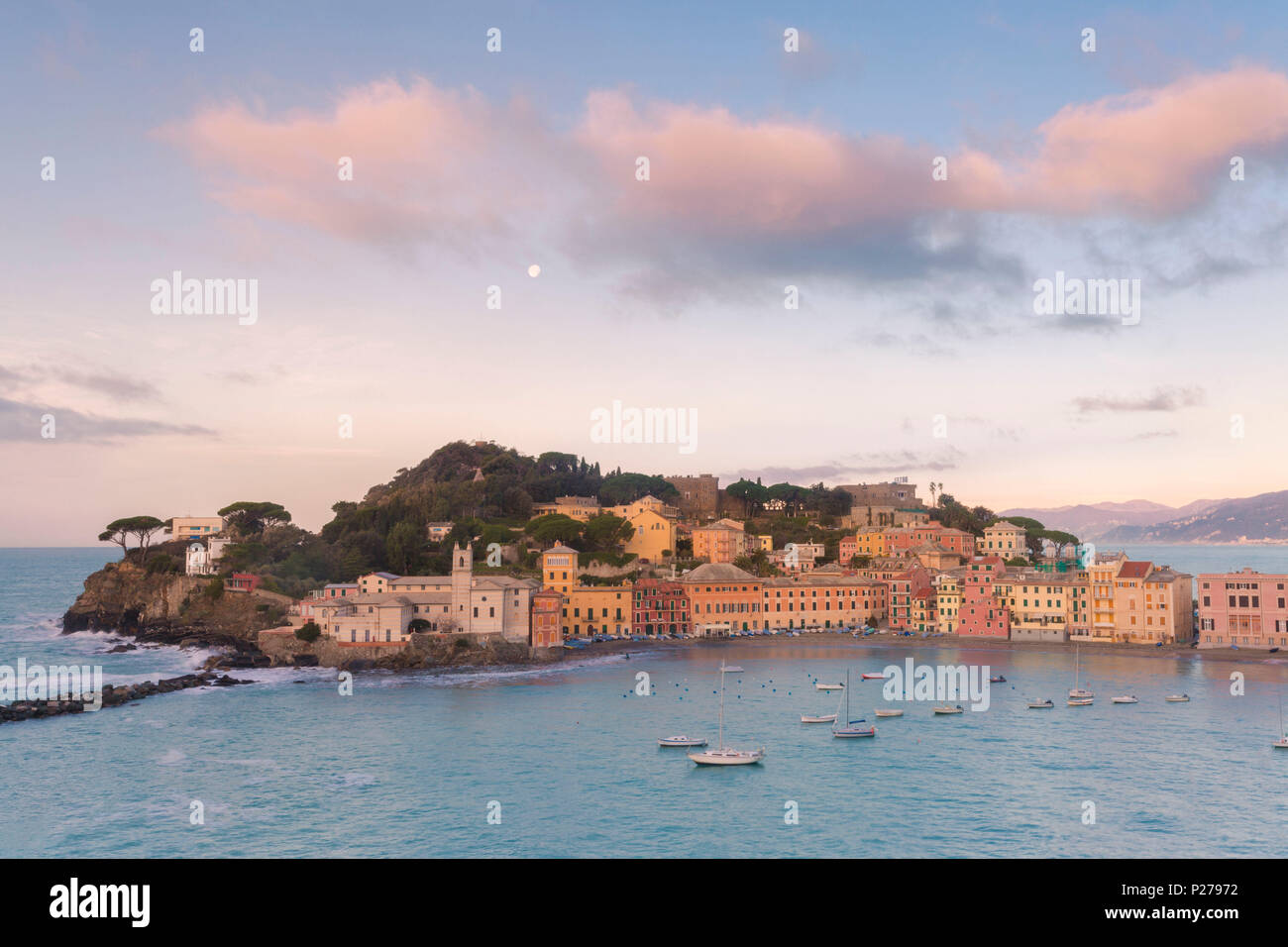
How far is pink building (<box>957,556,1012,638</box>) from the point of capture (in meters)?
45.6

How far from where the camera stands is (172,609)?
45.9 meters

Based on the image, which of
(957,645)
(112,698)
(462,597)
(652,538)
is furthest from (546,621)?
(957,645)

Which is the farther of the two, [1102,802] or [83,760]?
[83,760]

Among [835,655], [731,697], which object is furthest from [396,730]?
[835,655]

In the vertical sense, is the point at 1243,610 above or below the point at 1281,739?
above

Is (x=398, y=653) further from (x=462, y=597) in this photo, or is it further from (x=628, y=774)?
(x=628, y=774)

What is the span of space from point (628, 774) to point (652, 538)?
119 feet

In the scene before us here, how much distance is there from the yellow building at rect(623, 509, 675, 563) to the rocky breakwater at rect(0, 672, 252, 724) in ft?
90.8

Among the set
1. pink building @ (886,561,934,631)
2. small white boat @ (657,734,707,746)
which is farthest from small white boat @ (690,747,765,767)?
pink building @ (886,561,934,631)

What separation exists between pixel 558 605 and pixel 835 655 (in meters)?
12.7

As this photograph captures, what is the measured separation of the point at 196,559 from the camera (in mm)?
50375

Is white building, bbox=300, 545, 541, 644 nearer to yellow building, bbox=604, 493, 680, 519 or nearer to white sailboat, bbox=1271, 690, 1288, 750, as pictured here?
yellow building, bbox=604, 493, 680, 519

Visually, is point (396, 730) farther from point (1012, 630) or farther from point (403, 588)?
point (1012, 630)

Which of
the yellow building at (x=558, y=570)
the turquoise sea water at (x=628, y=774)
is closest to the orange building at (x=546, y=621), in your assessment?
the yellow building at (x=558, y=570)
